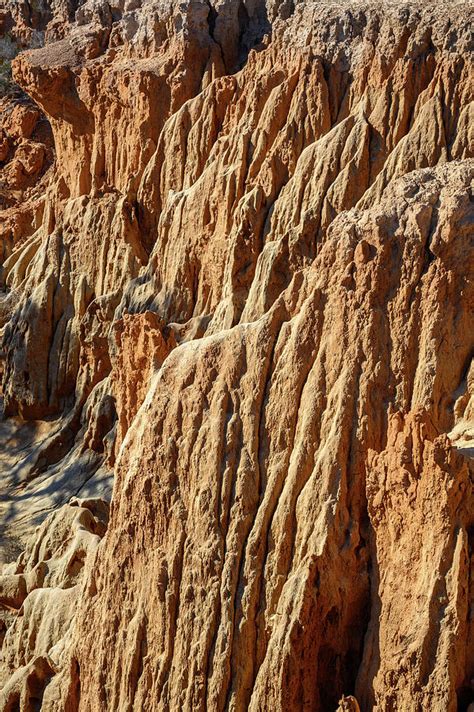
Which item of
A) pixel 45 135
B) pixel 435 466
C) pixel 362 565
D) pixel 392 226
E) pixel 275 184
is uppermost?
pixel 45 135

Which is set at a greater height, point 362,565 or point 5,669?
point 362,565

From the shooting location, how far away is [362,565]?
448 inches

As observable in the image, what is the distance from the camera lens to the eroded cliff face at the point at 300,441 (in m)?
11.1

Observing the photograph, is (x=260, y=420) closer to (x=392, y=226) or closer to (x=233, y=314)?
(x=392, y=226)

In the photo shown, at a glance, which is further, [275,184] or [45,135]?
[45,135]

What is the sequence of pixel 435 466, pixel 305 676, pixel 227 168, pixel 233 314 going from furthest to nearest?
pixel 227 168, pixel 233 314, pixel 305 676, pixel 435 466

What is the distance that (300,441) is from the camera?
39.9 feet

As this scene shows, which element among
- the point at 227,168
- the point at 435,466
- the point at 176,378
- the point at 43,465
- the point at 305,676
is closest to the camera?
the point at 435,466

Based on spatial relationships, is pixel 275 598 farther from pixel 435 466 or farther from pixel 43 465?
pixel 43 465

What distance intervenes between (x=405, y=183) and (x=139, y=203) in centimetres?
1411

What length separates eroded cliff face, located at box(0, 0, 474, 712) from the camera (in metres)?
11.1

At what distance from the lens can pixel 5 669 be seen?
15953 millimetres

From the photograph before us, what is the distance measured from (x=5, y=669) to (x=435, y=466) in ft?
24.3

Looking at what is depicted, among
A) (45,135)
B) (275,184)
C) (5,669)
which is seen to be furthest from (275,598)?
(45,135)
